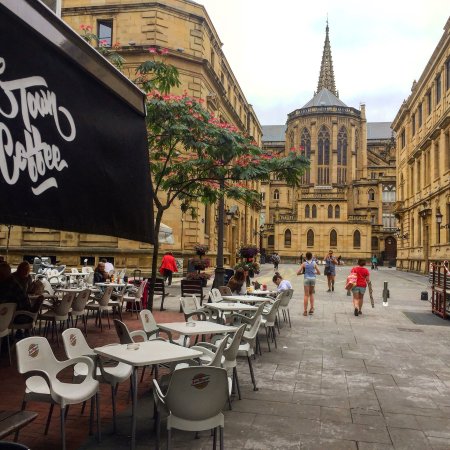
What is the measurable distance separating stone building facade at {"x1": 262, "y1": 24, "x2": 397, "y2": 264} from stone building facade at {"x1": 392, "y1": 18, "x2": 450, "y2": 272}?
2802 cm

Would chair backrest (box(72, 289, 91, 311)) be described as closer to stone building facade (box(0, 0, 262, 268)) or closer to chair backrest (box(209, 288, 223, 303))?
chair backrest (box(209, 288, 223, 303))

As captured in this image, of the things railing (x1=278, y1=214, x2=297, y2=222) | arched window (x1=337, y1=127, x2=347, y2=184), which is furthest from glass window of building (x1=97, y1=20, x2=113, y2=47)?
arched window (x1=337, y1=127, x2=347, y2=184)

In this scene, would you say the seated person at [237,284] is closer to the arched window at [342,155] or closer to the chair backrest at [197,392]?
the chair backrest at [197,392]

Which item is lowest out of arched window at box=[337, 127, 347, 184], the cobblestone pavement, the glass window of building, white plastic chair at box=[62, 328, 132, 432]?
the cobblestone pavement

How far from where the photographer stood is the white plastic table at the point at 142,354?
4.34 meters

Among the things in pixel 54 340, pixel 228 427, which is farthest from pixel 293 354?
pixel 54 340

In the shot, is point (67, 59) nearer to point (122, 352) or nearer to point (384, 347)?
point (122, 352)

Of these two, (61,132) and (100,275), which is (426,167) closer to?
(100,275)

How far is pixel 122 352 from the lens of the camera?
4.75 metres

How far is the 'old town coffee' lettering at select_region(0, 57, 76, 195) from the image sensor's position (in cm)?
209

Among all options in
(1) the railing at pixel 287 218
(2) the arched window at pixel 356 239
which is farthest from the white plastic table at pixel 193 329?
(1) the railing at pixel 287 218

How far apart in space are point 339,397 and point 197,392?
3033 millimetres

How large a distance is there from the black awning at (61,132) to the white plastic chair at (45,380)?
1.82 metres

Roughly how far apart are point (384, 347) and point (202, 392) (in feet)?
21.6
